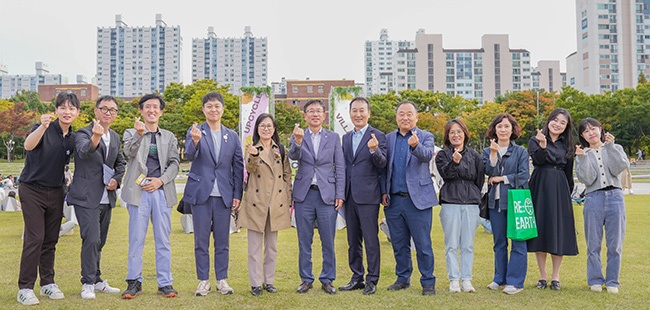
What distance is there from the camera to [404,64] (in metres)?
98.7

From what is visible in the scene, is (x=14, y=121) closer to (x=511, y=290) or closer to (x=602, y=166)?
(x=511, y=290)

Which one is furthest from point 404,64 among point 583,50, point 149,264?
point 149,264

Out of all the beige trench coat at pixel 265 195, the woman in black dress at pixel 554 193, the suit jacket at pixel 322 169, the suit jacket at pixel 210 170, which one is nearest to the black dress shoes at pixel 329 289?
the beige trench coat at pixel 265 195

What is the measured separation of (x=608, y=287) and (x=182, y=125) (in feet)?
140

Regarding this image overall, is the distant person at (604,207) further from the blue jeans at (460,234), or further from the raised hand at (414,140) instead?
the raised hand at (414,140)

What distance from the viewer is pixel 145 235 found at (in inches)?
195

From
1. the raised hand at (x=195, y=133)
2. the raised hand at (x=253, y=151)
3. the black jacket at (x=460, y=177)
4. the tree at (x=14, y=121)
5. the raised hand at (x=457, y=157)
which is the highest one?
the tree at (x=14, y=121)

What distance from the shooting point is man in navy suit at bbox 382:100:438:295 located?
197 inches

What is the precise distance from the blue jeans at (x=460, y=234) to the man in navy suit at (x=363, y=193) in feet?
2.43

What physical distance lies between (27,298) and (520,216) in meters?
4.90

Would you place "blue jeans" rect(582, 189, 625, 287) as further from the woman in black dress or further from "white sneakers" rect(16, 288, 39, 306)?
"white sneakers" rect(16, 288, 39, 306)

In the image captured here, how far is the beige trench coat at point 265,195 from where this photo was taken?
5.06 meters

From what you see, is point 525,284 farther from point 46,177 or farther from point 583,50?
point 583,50

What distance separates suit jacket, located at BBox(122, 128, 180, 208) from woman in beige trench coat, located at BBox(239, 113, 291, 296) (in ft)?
2.56
